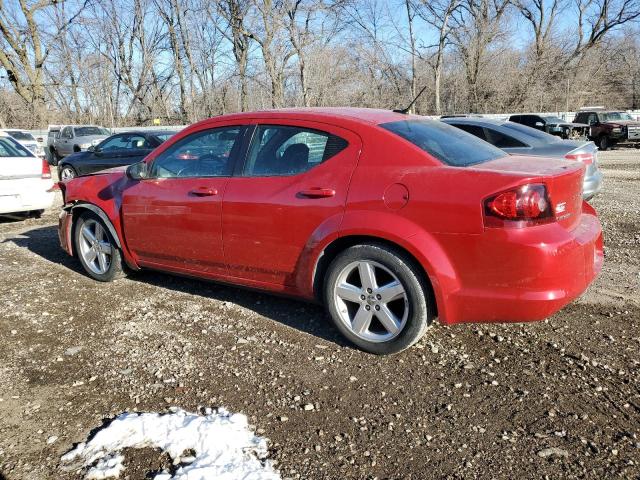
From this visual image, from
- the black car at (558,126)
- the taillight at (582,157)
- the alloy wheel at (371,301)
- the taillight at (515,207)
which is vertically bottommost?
the alloy wheel at (371,301)

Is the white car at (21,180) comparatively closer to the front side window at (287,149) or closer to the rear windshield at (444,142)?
the front side window at (287,149)

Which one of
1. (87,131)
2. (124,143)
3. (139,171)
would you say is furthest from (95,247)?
(87,131)

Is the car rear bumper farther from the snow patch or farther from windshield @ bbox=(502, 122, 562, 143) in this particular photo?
windshield @ bbox=(502, 122, 562, 143)

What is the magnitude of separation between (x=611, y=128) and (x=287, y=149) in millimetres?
23855

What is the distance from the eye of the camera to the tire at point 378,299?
3191 mm

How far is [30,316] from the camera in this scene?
4.27 meters

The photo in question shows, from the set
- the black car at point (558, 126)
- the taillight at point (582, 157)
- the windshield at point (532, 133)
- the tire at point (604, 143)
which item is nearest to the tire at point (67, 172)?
the windshield at point (532, 133)

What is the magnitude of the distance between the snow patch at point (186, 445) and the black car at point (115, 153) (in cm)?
1151

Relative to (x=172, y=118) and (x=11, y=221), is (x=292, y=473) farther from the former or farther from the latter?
(x=172, y=118)

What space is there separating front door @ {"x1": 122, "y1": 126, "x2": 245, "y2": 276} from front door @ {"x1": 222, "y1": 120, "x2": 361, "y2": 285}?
0.52 ft

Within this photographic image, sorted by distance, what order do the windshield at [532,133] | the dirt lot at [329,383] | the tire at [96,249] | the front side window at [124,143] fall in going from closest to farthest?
the dirt lot at [329,383], the tire at [96,249], the windshield at [532,133], the front side window at [124,143]

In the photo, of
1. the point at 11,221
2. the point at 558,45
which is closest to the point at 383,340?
the point at 11,221

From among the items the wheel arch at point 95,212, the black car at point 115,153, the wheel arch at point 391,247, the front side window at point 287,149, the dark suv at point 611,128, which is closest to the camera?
the wheel arch at point 391,247

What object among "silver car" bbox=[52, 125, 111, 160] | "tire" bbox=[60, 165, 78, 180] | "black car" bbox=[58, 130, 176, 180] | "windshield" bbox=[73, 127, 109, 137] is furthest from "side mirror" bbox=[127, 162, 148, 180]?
"windshield" bbox=[73, 127, 109, 137]
